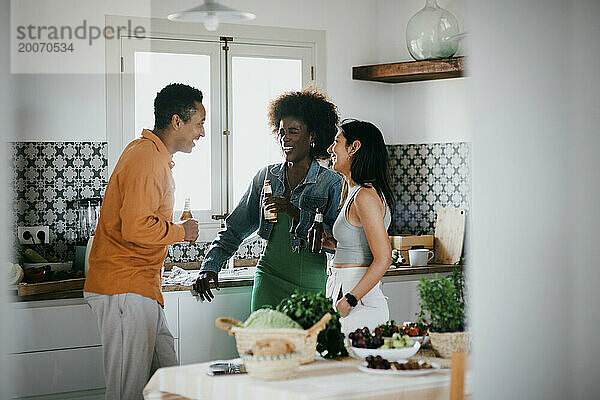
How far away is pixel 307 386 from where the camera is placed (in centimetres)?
190

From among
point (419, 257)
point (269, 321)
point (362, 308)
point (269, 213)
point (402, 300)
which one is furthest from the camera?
point (419, 257)

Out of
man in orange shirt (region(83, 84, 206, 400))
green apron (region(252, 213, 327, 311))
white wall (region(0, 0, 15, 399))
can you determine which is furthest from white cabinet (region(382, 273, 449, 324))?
white wall (region(0, 0, 15, 399))

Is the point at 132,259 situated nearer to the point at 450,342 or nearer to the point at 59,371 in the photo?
the point at 59,371

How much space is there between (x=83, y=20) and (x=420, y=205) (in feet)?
6.54

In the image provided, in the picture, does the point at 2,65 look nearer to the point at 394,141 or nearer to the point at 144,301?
the point at 144,301

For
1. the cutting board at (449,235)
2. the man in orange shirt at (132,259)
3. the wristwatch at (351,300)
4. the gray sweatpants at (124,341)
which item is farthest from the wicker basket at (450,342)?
the cutting board at (449,235)

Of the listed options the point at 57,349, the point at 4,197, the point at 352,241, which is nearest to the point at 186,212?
the point at 57,349

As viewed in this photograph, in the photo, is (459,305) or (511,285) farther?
(459,305)

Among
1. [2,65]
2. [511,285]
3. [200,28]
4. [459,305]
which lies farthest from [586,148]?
[200,28]

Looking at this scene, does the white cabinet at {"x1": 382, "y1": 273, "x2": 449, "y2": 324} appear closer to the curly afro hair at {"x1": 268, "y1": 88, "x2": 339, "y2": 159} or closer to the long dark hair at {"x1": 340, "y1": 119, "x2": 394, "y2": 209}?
the curly afro hair at {"x1": 268, "y1": 88, "x2": 339, "y2": 159}

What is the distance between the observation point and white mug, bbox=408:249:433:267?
157 inches

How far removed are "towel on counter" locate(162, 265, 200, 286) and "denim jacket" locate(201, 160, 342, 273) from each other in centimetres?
9

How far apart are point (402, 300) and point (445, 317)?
1.74 m

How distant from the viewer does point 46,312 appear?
3201 millimetres
